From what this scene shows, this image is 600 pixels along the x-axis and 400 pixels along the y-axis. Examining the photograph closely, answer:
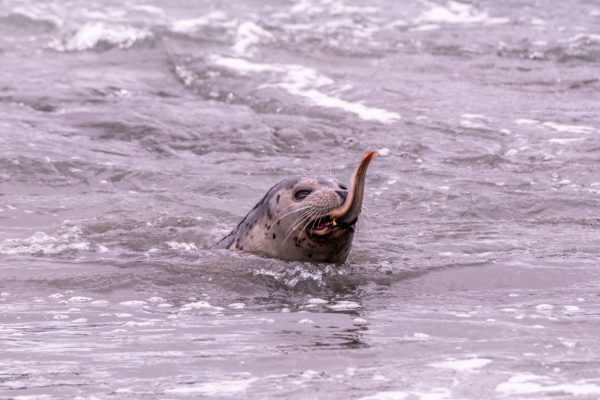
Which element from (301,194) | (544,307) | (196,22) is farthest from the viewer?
(196,22)

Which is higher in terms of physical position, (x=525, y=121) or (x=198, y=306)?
(x=525, y=121)

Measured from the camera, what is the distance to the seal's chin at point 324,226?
5.88m

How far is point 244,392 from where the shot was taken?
359cm

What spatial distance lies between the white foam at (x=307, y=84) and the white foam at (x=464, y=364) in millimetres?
7091

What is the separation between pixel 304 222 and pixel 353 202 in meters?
0.65

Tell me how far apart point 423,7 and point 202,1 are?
4.03 m

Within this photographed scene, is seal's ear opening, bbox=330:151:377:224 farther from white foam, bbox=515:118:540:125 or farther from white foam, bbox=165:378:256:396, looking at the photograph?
white foam, bbox=515:118:540:125

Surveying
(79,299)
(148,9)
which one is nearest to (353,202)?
(79,299)

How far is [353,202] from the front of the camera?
557cm

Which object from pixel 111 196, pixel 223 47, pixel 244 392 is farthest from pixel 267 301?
pixel 223 47

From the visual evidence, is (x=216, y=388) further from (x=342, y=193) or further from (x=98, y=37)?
(x=98, y=37)

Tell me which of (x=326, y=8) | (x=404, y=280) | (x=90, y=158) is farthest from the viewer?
(x=326, y=8)

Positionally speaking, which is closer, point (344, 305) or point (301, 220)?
point (344, 305)

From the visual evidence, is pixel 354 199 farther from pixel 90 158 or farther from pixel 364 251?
pixel 90 158
